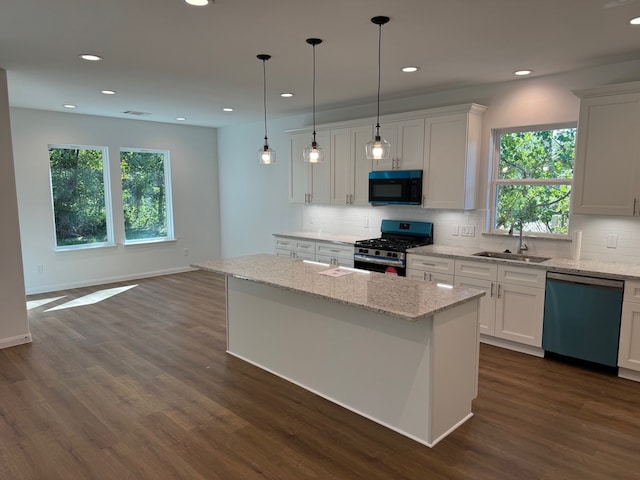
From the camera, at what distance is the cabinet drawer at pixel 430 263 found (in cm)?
443

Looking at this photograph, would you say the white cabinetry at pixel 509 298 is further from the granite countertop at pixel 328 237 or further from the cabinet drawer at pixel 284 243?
the cabinet drawer at pixel 284 243

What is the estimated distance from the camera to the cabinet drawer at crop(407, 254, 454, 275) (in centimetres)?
443

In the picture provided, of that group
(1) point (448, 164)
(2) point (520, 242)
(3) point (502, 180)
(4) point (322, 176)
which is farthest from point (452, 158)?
(4) point (322, 176)

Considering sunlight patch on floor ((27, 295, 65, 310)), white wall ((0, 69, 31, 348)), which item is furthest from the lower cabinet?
sunlight patch on floor ((27, 295, 65, 310))

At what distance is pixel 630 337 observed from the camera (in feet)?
11.3

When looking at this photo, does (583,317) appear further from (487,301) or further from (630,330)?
(487,301)

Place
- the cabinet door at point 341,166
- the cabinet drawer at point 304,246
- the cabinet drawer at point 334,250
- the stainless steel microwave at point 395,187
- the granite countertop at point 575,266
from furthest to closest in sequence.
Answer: the cabinet drawer at point 304,246 → the cabinet door at point 341,166 → the cabinet drawer at point 334,250 → the stainless steel microwave at point 395,187 → the granite countertop at point 575,266

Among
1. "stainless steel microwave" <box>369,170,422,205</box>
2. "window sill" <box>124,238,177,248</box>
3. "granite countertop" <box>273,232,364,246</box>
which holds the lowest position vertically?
"window sill" <box>124,238,177,248</box>

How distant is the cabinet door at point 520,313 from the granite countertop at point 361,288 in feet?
4.57

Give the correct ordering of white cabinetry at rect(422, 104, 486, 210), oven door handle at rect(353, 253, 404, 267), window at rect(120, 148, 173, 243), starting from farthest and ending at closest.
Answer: window at rect(120, 148, 173, 243)
oven door handle at rect(353, 253, 404, 267)
white cabinetry at rect(422, 104, 486, 210)

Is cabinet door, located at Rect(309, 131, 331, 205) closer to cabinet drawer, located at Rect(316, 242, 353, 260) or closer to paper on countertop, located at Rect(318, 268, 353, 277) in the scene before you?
cabinet drawer, located at Rect(316, 242, 353, 260)

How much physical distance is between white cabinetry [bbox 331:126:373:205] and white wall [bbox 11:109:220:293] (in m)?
3.31

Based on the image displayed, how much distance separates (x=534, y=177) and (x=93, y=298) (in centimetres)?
593

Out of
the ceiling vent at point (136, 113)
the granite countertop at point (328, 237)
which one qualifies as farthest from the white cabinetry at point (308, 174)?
the ceiling vent at point (136, 113)
